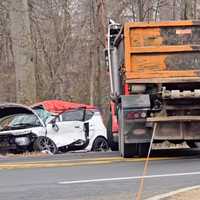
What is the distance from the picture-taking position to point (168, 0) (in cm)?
3784

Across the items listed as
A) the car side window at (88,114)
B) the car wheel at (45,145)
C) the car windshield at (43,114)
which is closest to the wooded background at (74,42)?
the car windshield at (43,114)

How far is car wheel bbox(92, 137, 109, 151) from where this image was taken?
64.3 feet

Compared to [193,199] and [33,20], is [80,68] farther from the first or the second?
[193,199]

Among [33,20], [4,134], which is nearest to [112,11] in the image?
[33,20]

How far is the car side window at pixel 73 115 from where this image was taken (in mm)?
19562

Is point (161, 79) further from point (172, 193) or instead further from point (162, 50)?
point (172, 193)

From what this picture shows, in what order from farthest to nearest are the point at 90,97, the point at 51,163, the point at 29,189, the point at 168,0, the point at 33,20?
1. the point at 168,0
2. the point at 90,97
3. the point at 33,20
4. the point at 51,163
5. the point at 29,189

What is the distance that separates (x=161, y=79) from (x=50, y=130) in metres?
6.33

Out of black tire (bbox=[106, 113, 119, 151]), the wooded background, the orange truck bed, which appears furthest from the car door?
the wooded background

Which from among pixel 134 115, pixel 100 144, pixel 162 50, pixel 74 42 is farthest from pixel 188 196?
pixel 74 42

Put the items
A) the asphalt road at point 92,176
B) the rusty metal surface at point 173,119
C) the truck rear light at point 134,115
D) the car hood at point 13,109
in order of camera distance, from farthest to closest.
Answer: the car hood at point 13,109 → the truck rear light at point 134,115 → the rusty metal surface at point 173,119 → the asphalt road at point 92,176

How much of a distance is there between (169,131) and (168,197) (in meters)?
4.97

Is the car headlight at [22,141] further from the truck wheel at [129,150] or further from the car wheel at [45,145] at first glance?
the truck wheel at [129,150]

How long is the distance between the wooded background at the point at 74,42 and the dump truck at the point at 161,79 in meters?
17.3
